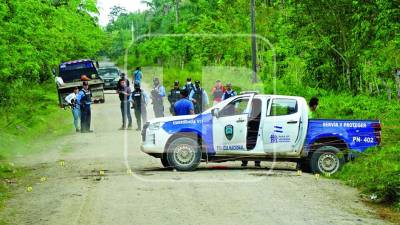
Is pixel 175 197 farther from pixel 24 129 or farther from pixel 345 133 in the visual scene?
pixel 24 129

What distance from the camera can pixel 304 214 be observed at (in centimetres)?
1127

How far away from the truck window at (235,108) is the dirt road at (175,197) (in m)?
1.40

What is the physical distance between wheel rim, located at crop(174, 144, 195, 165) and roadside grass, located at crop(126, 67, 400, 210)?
134 inches

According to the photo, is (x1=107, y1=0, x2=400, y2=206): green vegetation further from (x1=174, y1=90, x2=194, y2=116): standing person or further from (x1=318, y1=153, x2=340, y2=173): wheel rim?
(x1=174, y1=90, x2=194, y2=116): standing person

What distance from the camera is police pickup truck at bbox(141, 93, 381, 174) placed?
1550cm

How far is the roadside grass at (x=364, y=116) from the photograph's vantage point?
43.5 feet

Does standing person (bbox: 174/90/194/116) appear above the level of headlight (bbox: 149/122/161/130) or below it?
above

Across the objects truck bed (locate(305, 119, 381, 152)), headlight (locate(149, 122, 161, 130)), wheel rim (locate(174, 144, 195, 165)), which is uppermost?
headlight (locate(149, 122, 161, 130))

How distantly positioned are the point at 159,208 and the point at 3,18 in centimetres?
1113

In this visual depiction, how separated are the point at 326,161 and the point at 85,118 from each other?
12525 mm

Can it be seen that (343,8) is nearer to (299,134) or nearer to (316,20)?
(316,20)

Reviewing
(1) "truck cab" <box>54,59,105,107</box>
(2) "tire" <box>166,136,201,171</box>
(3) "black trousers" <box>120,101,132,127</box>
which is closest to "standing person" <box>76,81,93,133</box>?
(3) "black trousers" <box>120,101,132,127</box>

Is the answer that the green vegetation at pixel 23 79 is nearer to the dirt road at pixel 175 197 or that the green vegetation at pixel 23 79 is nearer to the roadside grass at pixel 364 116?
the dirt road at pixel 175 197

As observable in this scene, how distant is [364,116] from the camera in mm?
22688
